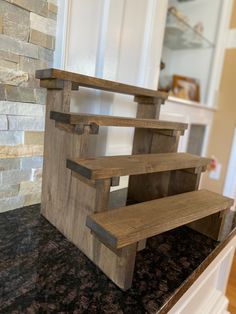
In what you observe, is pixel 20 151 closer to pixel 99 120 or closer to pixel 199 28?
pixel 99 120

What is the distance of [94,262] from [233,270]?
1.39 meters

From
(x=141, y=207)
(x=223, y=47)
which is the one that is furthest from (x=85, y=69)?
(x=223, y=47)

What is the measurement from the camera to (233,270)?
1.56 metres

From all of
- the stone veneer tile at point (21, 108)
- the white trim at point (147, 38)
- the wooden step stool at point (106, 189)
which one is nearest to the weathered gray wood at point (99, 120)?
the wooden step stool at point (106, 189)

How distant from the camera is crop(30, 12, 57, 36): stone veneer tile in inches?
26.1

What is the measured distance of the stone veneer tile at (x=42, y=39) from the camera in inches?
26.3

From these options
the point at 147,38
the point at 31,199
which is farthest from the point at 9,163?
the point at 147,38

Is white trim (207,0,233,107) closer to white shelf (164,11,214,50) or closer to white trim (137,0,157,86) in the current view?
white shelf (164,11,214,50)

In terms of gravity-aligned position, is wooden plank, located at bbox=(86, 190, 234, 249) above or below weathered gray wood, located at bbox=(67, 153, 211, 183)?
below

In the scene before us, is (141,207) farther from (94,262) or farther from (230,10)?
(230,10)

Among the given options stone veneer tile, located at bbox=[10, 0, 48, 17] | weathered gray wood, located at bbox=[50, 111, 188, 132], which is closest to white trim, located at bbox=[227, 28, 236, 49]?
weathered gray wood, located at bbox=[50, 111, 188, 132]

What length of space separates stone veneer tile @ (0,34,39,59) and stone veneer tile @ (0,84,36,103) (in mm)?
92

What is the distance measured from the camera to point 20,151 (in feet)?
2.33

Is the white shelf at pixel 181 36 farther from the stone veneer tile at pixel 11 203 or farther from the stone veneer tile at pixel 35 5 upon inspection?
the stone veneer tile at pixel 11 203
